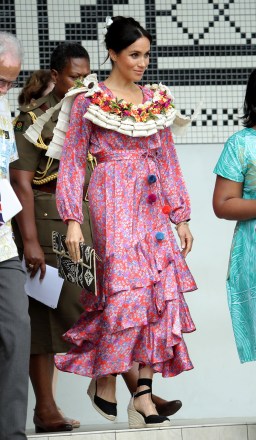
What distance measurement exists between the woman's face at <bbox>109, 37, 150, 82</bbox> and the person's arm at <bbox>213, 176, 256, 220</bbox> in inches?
22.2

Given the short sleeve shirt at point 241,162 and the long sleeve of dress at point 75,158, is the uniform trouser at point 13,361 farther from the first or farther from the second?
the short sleeve shirt at point 241,162

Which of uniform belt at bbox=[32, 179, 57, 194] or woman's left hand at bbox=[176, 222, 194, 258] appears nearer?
woman's left hand at bbox=[176, 222, 194, 258]

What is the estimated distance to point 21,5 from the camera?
7203 mm

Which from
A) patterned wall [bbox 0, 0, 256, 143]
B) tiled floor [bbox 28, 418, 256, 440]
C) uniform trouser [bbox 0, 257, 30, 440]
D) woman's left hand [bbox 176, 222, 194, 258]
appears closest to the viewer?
uniform trouser [bbox 0, 257, 30, 440]

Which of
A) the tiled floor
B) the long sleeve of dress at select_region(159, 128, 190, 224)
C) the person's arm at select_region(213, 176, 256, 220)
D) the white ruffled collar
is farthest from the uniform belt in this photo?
the tiled floor

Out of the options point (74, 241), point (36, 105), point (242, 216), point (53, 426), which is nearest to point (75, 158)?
point (74, 241)

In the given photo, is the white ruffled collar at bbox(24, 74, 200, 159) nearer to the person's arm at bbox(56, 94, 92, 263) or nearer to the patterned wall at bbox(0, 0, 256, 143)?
the person's arm at bbox(56, 94, 92, 263)

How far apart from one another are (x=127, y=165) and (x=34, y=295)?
0.77 meters

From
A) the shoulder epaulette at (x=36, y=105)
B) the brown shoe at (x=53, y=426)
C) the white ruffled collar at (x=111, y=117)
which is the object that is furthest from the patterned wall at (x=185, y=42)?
the brown shoe at (x=53, y=426)

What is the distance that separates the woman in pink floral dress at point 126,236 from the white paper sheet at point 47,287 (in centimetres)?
21

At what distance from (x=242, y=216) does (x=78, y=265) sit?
70 centimetres

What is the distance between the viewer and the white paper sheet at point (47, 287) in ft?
19.0

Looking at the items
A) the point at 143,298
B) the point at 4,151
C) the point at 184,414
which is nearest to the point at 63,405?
the point at 184,414

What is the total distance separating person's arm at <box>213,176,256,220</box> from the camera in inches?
213
